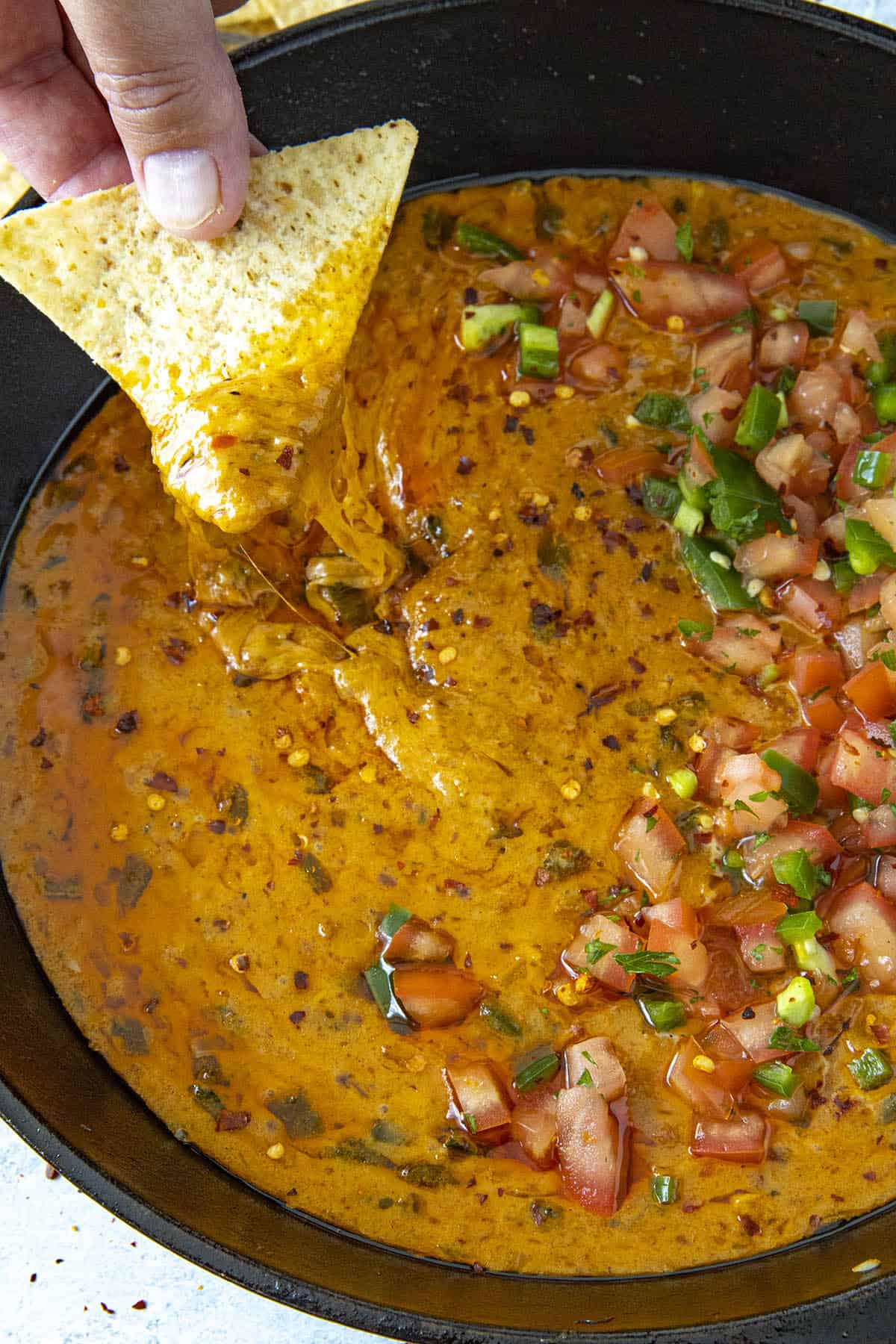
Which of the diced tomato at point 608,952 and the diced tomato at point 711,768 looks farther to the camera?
the diced tomato at point 711,768

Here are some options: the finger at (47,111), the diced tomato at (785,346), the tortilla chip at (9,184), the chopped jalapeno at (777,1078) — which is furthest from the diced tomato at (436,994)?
the tortilla chip at (9,184)

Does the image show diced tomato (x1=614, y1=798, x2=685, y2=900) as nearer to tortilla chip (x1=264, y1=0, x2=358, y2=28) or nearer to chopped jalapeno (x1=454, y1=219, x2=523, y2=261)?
chopped jalapeno (x1=454, y1=219, x2=523, y2=261)

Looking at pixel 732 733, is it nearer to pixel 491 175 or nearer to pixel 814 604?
pixel 814 604

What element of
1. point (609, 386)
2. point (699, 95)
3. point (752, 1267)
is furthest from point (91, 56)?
point (752, 1267)

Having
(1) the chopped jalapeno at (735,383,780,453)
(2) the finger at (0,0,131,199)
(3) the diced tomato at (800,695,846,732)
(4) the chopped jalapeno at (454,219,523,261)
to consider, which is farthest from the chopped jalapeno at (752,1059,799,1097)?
(2) the finger at (0,0,131,199)

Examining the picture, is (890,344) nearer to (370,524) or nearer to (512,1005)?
(370,524)

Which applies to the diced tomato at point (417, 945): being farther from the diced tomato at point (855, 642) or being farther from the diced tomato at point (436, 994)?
the diced tomato at point (855, 642)

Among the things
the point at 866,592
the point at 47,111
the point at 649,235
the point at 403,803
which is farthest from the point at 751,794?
the point at 47,111

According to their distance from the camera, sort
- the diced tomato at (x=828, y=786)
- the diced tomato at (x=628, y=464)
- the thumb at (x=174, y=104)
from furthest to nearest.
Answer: the diced tomato at (x=628, y=464), the diced tomato at (x=828, y=786), the thumb at (x=174, y=104)
